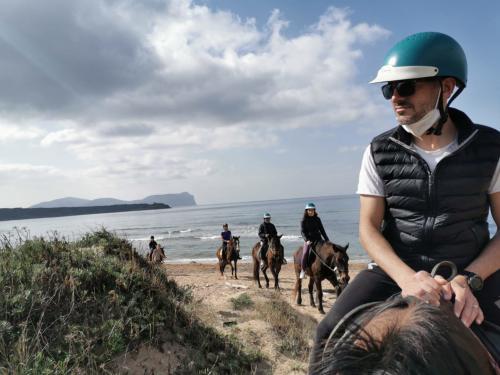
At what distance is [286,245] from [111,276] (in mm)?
32968

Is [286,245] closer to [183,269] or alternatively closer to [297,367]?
[183,269]

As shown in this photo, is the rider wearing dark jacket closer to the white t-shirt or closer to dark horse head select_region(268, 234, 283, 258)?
dark horse head select_region(268, 234, 283, 258)

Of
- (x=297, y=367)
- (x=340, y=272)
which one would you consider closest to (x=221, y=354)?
(x=297, y=367)

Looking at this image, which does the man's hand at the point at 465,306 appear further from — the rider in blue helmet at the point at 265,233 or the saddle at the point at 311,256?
the rider in blue helmet at the point at 265,233

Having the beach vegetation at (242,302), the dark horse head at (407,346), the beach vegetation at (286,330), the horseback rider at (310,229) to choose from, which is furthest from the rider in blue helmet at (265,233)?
the dark horse head at (407,346)

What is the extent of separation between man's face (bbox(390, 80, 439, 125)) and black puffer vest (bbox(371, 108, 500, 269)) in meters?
0.17

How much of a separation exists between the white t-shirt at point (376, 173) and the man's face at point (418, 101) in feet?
0.67

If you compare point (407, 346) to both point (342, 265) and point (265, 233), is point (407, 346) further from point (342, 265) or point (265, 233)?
point (265, 233)

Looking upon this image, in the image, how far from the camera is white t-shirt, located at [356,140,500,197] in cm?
203

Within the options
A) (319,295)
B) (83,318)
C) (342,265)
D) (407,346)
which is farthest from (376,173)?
(319,295)

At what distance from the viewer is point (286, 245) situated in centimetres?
3759

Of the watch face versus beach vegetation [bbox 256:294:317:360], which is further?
beach vegetation [bbox 256:294:317:360]

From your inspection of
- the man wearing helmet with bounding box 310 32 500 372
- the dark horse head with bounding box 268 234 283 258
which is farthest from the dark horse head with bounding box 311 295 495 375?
the dark horse head with bounding box 268 234 283 258

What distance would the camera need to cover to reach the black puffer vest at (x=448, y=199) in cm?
197
